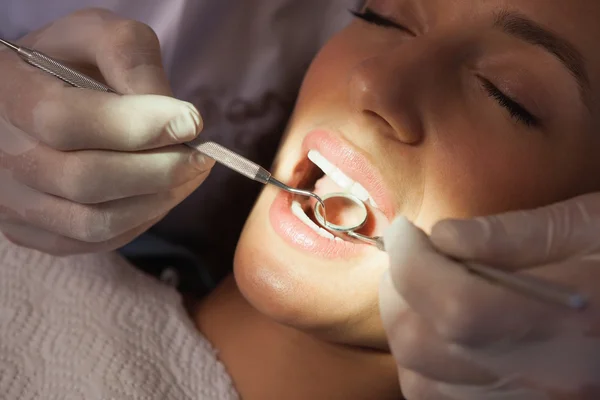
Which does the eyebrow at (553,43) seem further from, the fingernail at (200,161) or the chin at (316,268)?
the fingernail at (200,161)

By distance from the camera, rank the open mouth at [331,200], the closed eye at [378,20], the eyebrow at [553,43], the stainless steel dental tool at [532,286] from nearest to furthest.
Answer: the stainless steel dental tool at [532,286] < the eyebrow at [553,43] < the open mouth at [331,200] < the closed eye at [378,20]

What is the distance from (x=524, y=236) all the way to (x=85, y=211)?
73 cm

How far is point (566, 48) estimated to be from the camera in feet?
3.13

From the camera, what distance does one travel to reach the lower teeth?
41.5 inches

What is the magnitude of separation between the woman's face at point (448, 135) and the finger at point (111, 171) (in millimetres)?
194

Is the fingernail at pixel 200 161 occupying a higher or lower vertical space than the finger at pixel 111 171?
higher

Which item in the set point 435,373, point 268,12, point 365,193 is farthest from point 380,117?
point 268,12

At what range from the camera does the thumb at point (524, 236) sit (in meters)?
0.82

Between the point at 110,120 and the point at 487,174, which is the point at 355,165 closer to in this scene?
the point at 487,174

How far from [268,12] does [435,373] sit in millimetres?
990

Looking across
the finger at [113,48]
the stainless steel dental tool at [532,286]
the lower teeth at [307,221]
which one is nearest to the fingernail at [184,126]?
the finger at [113,48]

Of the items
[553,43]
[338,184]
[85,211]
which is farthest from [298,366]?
[553,43]

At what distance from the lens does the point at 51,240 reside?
1.17 meters

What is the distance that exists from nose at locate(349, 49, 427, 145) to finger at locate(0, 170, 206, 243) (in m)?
0.34
